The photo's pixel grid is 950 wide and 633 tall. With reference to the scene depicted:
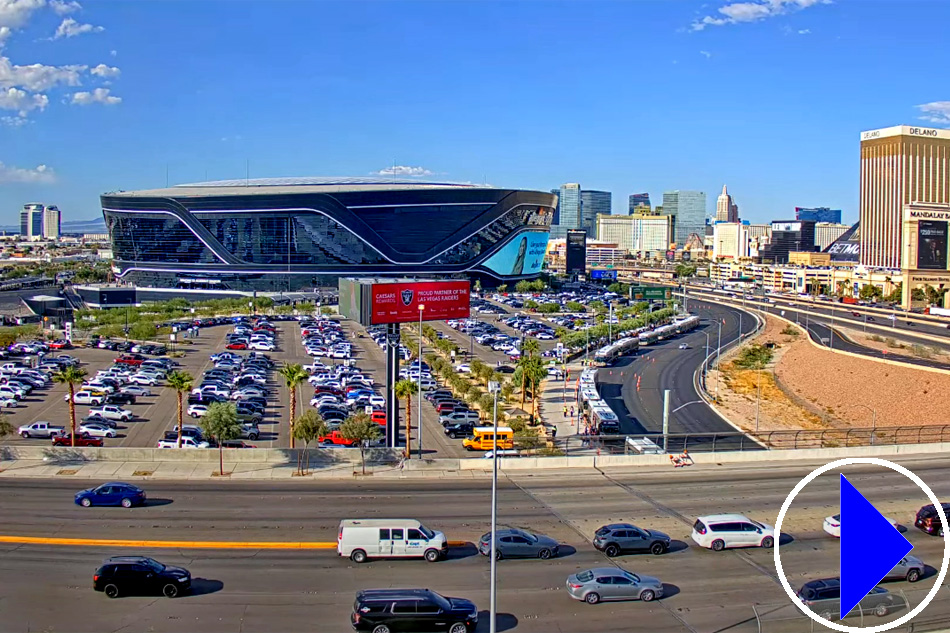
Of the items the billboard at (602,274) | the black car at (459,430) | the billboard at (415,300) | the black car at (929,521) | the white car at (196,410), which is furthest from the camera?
the billboard at (602,274)

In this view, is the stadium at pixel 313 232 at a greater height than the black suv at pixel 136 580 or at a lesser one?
greater

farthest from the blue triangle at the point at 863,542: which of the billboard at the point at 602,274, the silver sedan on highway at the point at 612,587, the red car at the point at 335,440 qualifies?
the billboard at the point at 602,274

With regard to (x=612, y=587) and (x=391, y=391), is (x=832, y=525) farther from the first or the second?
(x=391, y=391)

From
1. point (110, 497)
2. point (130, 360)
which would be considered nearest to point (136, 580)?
point (110, 497)

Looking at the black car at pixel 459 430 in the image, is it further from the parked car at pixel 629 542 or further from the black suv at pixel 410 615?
the black suv at pixel 410 615

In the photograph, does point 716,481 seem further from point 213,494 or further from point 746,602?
point 213,494

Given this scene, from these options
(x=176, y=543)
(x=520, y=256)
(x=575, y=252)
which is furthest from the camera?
(x=575, y=252)
